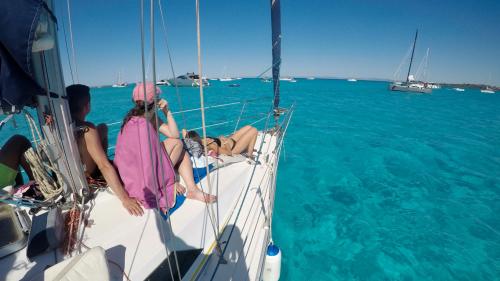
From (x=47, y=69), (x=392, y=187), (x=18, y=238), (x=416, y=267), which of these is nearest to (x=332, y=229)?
(x=416, y=267)

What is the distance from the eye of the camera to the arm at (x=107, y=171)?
1.96m

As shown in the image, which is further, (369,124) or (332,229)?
(369,124)

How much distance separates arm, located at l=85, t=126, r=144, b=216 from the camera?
196 centimetres

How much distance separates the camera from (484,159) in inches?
301

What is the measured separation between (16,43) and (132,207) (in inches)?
53.6

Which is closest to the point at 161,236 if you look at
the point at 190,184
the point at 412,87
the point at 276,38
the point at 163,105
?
the point at 190,184

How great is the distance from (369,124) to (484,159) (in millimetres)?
5396

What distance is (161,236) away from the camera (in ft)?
5.76

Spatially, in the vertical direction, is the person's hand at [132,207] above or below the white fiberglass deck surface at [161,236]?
above

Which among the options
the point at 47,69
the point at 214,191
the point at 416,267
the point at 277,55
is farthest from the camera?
the point at 277,55

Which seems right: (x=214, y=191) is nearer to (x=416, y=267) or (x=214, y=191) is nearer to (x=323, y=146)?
(x=416, y=267)

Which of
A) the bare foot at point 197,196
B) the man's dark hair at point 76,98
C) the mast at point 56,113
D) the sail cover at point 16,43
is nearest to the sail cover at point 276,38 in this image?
the bare foot at point 197,196

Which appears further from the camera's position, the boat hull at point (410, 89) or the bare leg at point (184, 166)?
the boat hull at point (410, 89)

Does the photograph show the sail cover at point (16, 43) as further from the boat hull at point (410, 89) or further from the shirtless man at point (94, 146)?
the boat hull at point (410, 89)
